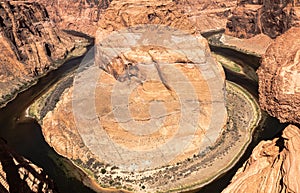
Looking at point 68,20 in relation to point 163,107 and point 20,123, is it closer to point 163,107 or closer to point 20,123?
point 20,123

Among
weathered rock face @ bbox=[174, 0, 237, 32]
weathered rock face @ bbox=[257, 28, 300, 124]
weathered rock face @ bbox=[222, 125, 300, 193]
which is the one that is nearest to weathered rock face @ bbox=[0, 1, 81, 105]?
weathered rock face @ bbox=[174, 0, 237, 32]

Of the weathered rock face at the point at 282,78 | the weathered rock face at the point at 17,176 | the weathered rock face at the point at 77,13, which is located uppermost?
the weathered rock face at the point at 282,78

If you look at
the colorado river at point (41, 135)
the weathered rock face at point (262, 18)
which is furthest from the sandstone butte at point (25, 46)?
the weathered rock face at point (262, 18)

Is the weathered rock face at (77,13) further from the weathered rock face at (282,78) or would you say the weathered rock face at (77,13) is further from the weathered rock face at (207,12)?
the weathered rock face at (282,78)

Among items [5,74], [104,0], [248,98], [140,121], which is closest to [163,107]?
[140,121]

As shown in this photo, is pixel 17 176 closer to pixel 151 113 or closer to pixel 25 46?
pixel 151 113

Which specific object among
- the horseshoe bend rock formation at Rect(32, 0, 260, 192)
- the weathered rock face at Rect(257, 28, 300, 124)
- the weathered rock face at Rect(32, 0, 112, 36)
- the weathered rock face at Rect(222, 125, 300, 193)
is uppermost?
the weathered rock face at Rect(257, 28, 300, 124)

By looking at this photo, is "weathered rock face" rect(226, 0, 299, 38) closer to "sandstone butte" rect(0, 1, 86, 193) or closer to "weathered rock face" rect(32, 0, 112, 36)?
"weathered rock face" rect(32, 0, 112, 36)
